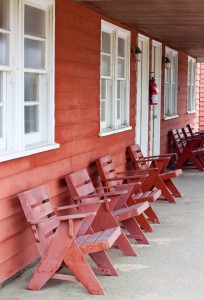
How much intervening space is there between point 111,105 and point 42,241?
3696 mm

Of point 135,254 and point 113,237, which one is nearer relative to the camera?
point 113,237

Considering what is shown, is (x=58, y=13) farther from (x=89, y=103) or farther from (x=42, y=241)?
(x=42, y=241)

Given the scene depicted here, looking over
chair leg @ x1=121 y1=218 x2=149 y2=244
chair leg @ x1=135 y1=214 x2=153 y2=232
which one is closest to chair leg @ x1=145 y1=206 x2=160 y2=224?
chair leg @ x1=135 y1=214 x2=153 y2=232

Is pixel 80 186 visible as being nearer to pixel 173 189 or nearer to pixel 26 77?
pixel 26 77

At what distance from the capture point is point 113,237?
4.87m

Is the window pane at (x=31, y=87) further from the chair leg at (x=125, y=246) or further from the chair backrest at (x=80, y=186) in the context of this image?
the chair leg at (x=125, y=246)

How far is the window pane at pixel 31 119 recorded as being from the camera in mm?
5538

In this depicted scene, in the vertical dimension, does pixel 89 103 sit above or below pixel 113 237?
above

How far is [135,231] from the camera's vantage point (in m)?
Result: 6.26

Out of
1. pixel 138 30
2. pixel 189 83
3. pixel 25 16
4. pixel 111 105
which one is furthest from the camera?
pixel 189 83

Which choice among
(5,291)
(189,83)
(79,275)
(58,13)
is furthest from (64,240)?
(189,83)

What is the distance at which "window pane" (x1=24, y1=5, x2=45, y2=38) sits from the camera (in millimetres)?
5367

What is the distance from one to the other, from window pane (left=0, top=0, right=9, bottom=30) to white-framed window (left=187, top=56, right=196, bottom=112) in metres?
10.9

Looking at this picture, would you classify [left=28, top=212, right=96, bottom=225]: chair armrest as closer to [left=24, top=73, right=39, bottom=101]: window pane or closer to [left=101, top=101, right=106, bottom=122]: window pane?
[left=24, top=73, right=39, bottom=101]: window pane
